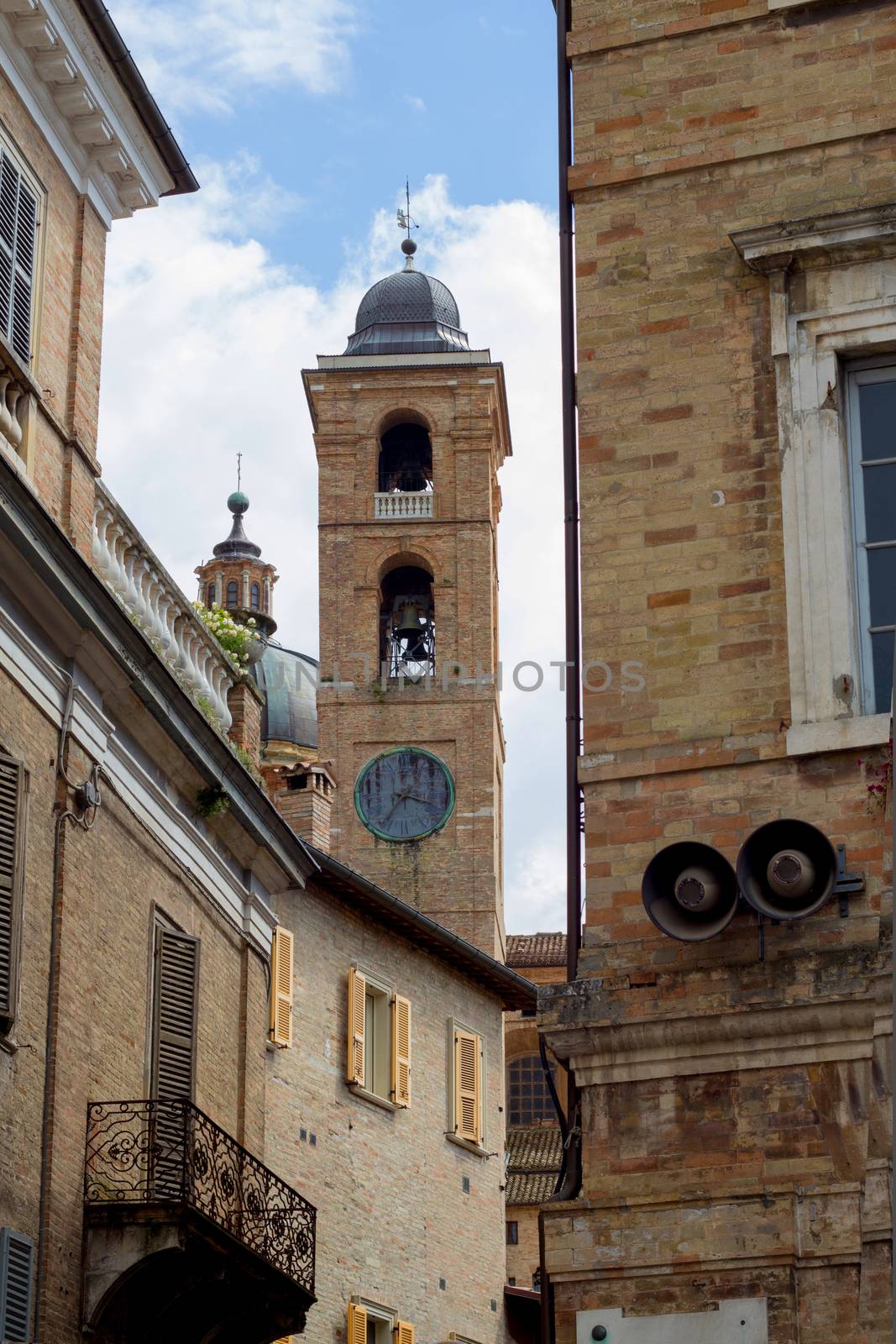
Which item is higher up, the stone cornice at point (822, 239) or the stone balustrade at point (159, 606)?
the stone balustrade at point (159, 606)

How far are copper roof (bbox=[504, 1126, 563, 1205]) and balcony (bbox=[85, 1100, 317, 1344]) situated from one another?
28.7m

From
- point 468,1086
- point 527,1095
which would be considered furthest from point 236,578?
point 468,1086

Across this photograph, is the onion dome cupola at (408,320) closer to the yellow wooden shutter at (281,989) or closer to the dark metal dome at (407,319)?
the dark metal dome at (407,319)

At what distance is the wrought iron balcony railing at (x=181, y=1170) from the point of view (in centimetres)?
1547

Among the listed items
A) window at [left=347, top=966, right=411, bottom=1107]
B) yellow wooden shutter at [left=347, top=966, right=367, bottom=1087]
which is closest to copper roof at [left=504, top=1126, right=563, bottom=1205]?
window at [left=347, top=966, right=411, bottom=1107]

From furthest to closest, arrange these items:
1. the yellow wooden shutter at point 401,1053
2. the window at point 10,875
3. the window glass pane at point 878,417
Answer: the yellow wooden shutter at point 401,1053 → the window at point 10,875 → the window glass pane at point 878,417

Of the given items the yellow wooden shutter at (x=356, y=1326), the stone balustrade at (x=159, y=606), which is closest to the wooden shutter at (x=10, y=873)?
the stone balustrade at (x=159, y=606)

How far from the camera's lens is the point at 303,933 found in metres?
22.8

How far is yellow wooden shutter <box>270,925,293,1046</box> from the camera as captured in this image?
70.5 ft

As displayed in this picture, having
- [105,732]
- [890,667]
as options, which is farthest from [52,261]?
[890,667]

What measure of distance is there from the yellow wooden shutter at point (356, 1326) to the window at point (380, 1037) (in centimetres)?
211

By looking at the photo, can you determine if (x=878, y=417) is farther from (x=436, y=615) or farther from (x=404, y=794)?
(x=436, y=615)

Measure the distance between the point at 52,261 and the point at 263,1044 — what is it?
6761 mm

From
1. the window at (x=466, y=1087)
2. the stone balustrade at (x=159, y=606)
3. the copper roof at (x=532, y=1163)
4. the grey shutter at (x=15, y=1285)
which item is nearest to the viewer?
the grey shutter at (x=15, y=1285)
